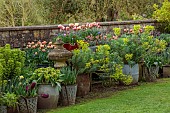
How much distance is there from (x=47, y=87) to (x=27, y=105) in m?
0.55

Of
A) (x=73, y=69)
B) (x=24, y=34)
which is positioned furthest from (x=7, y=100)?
(x=24, y=34)

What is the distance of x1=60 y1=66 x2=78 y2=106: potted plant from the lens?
267 inches

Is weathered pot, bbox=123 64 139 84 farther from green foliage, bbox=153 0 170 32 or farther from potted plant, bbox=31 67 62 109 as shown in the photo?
green foliage, bbox=153 0 170 32

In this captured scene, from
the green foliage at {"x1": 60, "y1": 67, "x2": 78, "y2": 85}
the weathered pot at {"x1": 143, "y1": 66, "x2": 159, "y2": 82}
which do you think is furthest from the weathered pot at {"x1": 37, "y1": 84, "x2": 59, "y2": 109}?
the weathered pot at {"x1": 143, "y1": 66, "x2": 159, "y2": 82}

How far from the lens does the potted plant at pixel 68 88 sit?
679 centimetres

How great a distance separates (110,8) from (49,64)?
8895mm

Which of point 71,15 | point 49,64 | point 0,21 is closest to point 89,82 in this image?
point 49,64

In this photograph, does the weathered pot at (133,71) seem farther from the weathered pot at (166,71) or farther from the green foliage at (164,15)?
the green foliage at (164,15)

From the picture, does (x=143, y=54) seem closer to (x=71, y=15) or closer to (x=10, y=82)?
(x=10, y=82)

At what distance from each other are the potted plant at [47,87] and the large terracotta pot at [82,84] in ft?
2.78

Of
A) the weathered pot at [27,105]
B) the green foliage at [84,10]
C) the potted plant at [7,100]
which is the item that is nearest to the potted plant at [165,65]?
the weathered pot at [27,105]

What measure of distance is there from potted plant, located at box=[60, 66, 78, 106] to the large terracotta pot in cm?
54

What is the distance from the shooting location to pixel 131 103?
6.70m

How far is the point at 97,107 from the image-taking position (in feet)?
21.2
